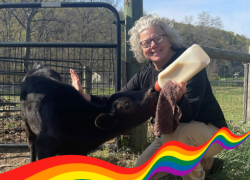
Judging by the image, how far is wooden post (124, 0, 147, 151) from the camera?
405 cm

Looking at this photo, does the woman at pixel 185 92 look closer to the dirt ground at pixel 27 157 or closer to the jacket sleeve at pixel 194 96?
the jacket sleeve at pixel 194 96

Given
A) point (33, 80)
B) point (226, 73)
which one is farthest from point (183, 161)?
point (226, 73)

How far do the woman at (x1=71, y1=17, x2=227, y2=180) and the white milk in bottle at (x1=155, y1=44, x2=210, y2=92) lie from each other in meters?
0.40

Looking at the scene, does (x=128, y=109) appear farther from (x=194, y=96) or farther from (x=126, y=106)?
(x=194, y=96)

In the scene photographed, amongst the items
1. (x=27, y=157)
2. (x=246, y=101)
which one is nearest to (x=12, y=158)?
(x=27, y=157)

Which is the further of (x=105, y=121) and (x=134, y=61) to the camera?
(x=134, y=61)

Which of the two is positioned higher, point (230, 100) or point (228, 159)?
point (230, 100)

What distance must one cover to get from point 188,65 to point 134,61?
2.14 metres

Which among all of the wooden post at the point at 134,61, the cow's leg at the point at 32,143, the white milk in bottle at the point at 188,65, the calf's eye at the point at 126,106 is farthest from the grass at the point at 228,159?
the white milk in bottle at the point at 188,65

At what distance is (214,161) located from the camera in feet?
10.7

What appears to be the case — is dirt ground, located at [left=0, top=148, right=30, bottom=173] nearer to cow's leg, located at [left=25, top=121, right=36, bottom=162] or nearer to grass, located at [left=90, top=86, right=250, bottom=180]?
cow's leg, located at [left=25, top=121, right=36, bottom=162]

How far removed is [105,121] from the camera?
253 cm

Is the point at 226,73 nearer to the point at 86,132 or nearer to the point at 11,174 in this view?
the point at 86,132

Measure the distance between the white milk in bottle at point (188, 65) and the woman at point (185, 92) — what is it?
1.31 ft
